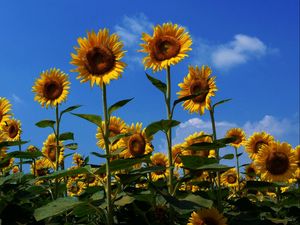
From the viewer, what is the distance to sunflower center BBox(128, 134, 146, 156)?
741cm

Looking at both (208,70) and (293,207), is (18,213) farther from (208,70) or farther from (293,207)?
(293,207)

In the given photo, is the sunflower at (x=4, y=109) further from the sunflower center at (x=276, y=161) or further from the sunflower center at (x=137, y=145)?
the sunflower center at (x=276, y=161)

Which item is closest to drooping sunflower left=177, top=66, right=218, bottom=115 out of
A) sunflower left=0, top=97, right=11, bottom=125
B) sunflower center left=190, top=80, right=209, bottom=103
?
sunflower center left=190, top=80, right=209, bottom=103

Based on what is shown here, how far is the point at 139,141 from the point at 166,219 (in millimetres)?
2332

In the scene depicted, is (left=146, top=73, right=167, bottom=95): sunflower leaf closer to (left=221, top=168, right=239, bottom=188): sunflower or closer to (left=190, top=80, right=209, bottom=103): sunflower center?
(left=190, top=80, right=209, bottom=103): sunflower center

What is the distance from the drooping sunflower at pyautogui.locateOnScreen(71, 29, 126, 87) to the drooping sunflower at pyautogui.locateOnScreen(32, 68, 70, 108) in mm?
2244

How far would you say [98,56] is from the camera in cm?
555

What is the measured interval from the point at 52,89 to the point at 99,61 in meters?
2.80

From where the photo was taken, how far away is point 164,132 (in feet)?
17.1

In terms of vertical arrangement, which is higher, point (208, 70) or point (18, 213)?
point (208, 70)

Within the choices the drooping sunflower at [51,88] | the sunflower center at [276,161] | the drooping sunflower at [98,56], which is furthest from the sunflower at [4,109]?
the sunflower center at [276,161]

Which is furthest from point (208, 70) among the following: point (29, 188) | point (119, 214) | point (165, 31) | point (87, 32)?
point (29, 188)

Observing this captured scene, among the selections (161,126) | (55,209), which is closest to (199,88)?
(161,126)

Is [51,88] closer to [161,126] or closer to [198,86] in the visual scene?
[198,86]
